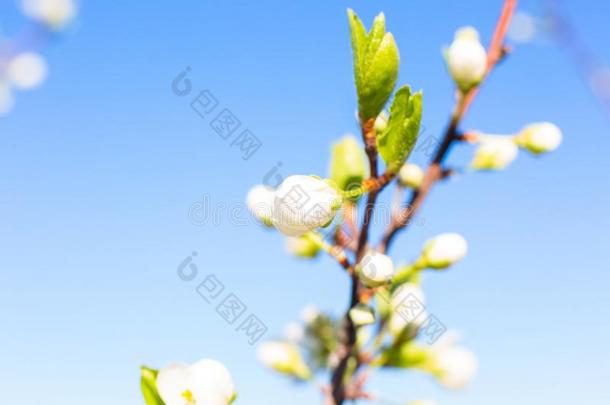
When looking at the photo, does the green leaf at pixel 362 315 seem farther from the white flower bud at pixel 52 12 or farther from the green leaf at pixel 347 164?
the white flower bud at pixel 52 12

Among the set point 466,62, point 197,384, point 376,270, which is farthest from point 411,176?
point 197,384

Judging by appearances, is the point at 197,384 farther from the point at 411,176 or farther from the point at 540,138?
the point at 540,138

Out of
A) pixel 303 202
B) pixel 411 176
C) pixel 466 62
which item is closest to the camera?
pixel 303 202

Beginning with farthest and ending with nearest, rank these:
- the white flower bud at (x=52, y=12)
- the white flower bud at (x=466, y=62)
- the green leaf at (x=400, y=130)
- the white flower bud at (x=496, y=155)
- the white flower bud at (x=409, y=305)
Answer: the white flower bud at (x=52, y=12) → the white flower bud at (x=496, y=155) → the white flower bud at (x=409, y=305) → the white flower bud at (x=466, y=62) → the green leaf at (x=400, y=130)

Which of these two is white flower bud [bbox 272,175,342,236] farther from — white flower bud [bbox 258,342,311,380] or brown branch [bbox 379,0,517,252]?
white flower bud [bbox 258,342,311,380]

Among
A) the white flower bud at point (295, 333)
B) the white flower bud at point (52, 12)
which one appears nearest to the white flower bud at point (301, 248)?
the white flower bud at point (295, 333)

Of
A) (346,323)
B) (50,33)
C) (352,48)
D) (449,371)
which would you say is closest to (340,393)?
(346,323)
